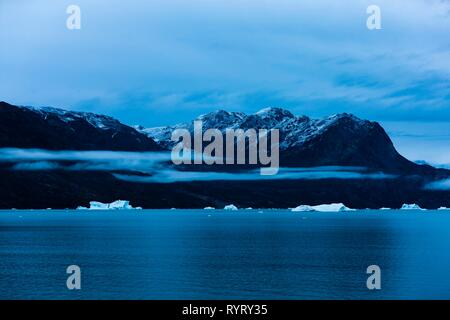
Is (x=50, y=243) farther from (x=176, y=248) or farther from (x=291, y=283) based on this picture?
(x=291, y=283)

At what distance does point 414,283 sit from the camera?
6625 cm

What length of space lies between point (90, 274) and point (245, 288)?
19.8 m

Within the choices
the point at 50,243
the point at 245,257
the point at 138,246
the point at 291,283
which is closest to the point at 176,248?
the point at 138,246

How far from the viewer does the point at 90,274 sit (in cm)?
7350

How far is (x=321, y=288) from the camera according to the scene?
6306 centimetres

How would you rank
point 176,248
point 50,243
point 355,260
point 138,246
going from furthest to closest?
point 50,243, point 138,246, point 176,248, point 355,260

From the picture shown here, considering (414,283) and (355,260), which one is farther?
(355,260)
